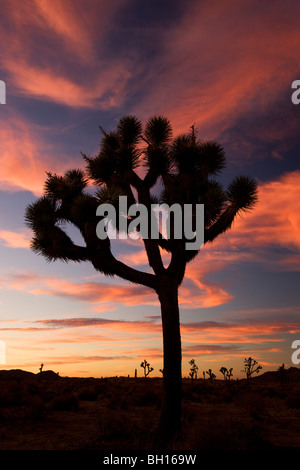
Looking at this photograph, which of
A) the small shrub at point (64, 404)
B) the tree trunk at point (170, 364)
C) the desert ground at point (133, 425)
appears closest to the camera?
the desert ground at point (133, 425)

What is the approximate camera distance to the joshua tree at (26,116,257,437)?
36.3 ft

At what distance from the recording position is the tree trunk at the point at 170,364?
10.7m

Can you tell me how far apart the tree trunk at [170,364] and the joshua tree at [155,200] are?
0.02 meters

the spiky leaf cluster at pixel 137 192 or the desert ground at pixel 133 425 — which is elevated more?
the spiky leaf cluster at pixel 137 192

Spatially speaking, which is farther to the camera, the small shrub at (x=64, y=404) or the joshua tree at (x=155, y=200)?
the small shrub at (x=64, y=404)

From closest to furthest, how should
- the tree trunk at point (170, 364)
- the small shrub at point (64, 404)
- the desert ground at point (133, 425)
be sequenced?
the desert ground at point (133, 425) < the tree trunk at point (170, 364) < the small shrub at point (64, 404)

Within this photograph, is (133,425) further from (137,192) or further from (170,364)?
(137,192)

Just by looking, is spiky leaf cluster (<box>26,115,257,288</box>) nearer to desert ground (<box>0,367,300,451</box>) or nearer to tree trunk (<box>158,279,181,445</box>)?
tree trunk (<box>158,279,181,445</box>)

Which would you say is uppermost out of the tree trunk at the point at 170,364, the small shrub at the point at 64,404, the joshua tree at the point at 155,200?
the joshua tree at the point at 155,200

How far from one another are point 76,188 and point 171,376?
664 cm

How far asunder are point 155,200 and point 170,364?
5.98 meters

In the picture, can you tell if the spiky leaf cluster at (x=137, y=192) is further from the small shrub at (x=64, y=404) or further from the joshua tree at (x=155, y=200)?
the small shrub at (x=64, y=404)

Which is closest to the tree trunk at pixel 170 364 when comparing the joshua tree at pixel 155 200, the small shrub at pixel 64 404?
the joshua tree at pixel 155 200

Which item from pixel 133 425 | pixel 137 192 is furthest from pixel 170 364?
pixel 137 192
